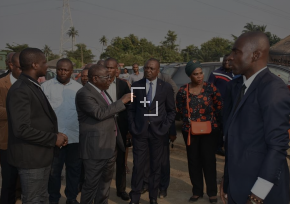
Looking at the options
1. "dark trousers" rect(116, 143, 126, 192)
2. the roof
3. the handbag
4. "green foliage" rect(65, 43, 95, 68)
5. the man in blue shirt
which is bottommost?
"dark trousers" rect(116, 143, 126, 192)

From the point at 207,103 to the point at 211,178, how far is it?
3.88 ft

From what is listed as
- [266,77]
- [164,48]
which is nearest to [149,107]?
[266,77]

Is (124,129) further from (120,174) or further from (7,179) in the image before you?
(7,179)

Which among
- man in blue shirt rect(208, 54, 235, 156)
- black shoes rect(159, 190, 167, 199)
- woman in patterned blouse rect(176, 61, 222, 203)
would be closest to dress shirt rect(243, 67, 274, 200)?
woman in patterned blouse rect(176, 61, 222, 203)

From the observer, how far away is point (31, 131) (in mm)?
2889

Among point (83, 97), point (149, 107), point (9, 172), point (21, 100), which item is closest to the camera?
point (21, 100)

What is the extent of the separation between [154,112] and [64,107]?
1350 mm

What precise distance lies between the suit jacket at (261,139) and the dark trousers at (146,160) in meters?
2.26

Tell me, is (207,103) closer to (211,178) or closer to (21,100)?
(211,178)

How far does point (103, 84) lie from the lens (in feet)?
12.4

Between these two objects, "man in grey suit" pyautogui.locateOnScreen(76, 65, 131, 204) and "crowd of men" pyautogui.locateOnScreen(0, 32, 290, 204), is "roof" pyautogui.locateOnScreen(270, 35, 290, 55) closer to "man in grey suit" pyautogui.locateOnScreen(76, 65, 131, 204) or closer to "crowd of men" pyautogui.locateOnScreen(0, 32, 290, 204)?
"crowd of men" pyautogui.locateOnScreen(0, 32, 290, 204)

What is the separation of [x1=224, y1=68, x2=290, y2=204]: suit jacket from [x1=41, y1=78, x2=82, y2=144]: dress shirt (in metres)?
2.77

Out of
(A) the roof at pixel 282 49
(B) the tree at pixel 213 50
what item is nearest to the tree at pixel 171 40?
(B) the tree at pixel 213 50

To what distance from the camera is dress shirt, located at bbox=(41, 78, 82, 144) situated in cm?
452
